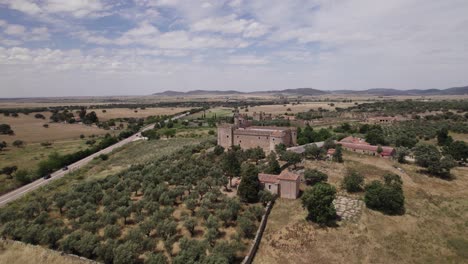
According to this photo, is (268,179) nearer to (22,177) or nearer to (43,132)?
(22,177)

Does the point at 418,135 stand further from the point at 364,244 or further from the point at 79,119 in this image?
the point at 79,119

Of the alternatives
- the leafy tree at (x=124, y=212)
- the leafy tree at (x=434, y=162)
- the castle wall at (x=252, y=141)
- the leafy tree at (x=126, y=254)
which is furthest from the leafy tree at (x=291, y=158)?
the leafy tree at (x=126, y=254)

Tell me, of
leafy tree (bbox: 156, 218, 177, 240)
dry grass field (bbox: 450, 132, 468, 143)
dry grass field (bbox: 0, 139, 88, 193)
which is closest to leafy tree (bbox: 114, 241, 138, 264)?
leafy tree (bbox: 156, 218, 177, 240)

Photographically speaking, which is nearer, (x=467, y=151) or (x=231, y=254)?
(x=231, y=254)

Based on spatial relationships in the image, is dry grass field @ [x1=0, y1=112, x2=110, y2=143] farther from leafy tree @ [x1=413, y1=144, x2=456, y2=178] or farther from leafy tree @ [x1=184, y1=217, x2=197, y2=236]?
leafy tree @ [x1=413, y1=144, x2=456, y2=178]

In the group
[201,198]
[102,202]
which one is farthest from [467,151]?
[102,202]

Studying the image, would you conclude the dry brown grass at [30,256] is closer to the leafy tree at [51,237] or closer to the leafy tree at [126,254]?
the leafy tree at [51,237]
